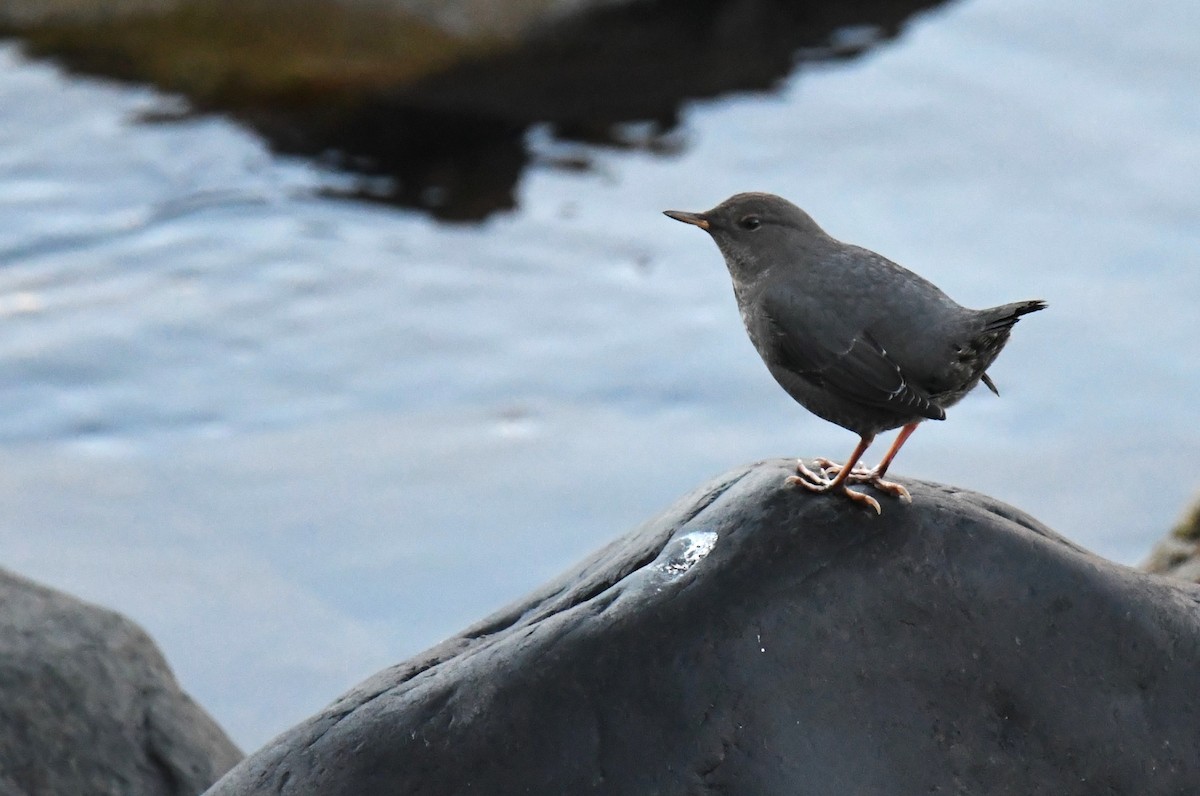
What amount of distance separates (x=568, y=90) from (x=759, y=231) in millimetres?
7312

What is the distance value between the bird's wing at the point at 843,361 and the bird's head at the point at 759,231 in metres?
0.18

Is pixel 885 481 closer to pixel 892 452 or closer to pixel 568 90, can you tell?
pixel 892 452

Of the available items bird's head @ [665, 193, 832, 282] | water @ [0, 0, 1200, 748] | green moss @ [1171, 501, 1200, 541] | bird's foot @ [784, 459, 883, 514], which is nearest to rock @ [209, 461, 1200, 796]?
bird's foot @ [784, 459, 883, 514]

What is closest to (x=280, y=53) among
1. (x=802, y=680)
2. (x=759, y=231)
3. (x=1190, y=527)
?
(x=1190, y=527)

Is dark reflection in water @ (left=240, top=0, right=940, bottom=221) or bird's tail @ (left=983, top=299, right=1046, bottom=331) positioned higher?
dark reflection in water @ (left=240, top=0, right=940, bottom=221)

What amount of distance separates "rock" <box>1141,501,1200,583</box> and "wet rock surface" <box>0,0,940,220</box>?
5233mm

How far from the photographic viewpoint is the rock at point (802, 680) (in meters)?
3.52

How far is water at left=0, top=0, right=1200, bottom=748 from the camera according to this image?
25.0 feet

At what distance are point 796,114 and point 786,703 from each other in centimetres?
803

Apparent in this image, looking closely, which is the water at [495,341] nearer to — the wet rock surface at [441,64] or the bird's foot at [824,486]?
the wet rock surface at [441,64]

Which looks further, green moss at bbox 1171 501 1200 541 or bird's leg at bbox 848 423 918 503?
green moss at bbox 1171 501 1200 541

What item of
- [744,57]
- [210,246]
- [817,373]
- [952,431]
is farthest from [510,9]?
[817,373]

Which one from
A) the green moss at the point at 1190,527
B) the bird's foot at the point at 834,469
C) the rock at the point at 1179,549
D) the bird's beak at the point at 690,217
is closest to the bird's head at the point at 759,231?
the bird's beak at the point at 690,217

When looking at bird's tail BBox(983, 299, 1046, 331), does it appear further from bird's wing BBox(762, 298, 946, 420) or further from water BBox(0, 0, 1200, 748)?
water BBox(0, 0, 1200, 748)
